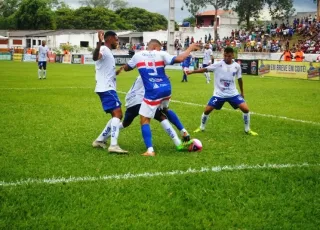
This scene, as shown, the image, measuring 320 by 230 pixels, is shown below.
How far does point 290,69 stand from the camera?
35.1 metres

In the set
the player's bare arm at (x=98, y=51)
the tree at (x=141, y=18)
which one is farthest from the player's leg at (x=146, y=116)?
the tree at (x=141, y=18)

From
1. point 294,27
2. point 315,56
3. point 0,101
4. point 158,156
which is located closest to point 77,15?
point 294,27

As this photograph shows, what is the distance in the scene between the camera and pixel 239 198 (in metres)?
6.13

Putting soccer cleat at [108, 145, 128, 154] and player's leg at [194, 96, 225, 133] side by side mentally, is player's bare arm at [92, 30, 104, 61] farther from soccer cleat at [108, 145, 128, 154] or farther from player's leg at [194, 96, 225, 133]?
player's leg at [194, 96, 225, 133]

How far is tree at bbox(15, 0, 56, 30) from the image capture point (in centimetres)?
10744

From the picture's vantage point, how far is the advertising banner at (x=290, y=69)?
1296 inches

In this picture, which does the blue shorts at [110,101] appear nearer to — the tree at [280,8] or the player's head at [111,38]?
the player's head at [111,38]

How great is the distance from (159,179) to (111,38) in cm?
325

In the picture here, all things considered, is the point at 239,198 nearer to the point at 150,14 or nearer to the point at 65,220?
the point at 65,220

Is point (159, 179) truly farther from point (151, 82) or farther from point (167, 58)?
point (167, 58)

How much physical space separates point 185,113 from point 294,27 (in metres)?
44.6

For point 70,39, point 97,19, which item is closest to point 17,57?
point 70,39

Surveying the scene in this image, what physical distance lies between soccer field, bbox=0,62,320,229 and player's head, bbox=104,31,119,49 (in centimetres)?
186

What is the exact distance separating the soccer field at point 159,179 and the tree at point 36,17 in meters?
99.5
